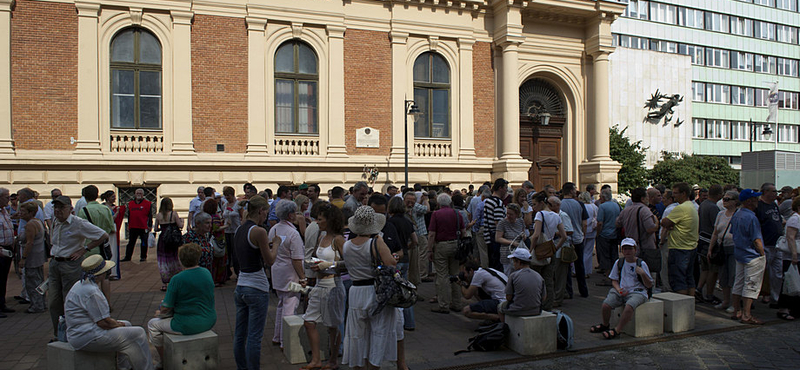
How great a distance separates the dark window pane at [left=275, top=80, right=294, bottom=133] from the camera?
1933cm

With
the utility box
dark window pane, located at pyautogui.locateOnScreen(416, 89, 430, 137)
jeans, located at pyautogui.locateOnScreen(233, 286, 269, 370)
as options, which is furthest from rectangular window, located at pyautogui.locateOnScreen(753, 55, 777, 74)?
jeans, located at pyautogui.locateOnScreen(233, 286, 269, 370)

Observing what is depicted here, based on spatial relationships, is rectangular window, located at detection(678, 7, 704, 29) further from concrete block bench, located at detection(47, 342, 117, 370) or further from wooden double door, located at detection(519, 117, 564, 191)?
concrete block bench, located at detection(47, 342, 117, 370)

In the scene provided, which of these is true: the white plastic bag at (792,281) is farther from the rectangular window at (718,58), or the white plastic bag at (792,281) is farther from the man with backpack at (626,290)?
the rectangular window at (718,58)

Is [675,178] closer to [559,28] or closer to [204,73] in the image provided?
[559,28]

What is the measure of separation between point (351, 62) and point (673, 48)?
3923 centimetres

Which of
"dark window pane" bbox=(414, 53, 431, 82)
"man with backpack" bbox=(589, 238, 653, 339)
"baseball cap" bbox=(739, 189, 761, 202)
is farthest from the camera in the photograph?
"dark window pane" bbox=(414, 53, 431, 82)

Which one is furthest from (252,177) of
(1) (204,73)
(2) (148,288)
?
(2) (148,288)

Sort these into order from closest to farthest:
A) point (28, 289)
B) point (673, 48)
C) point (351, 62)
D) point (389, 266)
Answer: point (389, 266)
point (28, 289)
point (351, 62)
point (673, 48)

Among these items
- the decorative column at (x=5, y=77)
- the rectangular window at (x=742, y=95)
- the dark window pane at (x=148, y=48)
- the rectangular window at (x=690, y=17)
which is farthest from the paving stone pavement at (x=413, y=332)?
the rectangular window at (x=742, y=95)

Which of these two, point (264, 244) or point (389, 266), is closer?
point (389, 266)

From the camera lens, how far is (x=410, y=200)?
9.80 m

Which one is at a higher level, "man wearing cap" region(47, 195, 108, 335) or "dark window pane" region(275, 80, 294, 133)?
"dark window pane" region(275, 80, 294, 133)

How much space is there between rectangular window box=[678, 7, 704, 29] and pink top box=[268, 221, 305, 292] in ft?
170

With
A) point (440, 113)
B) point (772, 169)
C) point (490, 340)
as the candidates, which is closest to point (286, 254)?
point (490, 340)
